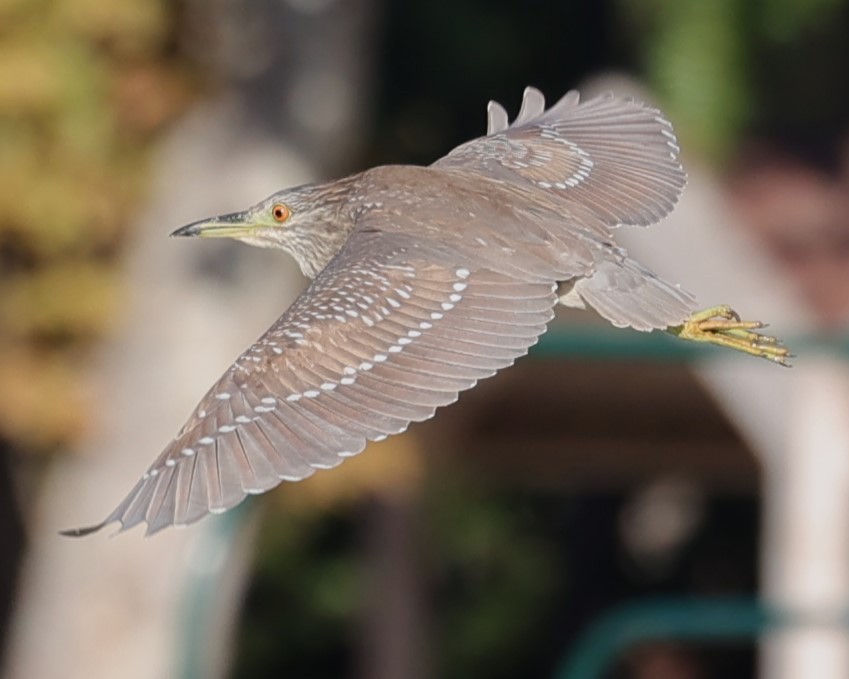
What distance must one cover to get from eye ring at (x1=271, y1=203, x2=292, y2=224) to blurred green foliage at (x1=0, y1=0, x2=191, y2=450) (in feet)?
15.5

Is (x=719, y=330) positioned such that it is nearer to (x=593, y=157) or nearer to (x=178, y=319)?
(x=593, y=157)

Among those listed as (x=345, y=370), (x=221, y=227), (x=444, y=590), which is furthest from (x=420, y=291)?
(x=444, y=590)

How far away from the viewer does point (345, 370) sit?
3068 millimetres

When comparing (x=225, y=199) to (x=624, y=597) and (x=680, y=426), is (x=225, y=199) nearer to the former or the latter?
(x=680, y=426)

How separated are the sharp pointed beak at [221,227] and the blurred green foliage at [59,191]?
189 inches

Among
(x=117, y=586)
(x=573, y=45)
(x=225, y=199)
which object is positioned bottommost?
(x=117, y=586)

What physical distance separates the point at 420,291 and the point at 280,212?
67cm

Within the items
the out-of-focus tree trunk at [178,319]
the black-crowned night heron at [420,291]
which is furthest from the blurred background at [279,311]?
the black-crowned night heron at [420,291]

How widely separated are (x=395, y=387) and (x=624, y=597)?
10.0m

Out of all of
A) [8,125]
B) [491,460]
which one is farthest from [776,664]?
[8,125]

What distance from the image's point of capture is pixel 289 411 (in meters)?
2.99

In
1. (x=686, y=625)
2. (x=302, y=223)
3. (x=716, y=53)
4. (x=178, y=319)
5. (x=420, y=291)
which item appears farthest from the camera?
(x=716, y=53)

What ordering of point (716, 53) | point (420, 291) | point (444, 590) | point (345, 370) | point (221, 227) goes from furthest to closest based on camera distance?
1. point (444, 590)
2. point (716, 53)
3. point (221, 227)
4. point (420, 291)
5. point (345, 370)

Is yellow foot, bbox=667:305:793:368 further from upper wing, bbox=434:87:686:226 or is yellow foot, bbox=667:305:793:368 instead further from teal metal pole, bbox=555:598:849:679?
teal metal pole, bbox=555:598:849:679
